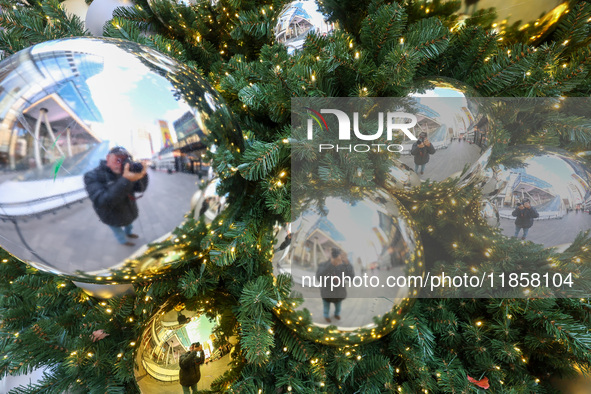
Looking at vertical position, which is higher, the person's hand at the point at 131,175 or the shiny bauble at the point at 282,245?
the person's hand at the point at 131,175

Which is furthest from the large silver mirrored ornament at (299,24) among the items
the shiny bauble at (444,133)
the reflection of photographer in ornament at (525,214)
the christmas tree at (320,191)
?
the reflection of photographer in ornament at (525,214)

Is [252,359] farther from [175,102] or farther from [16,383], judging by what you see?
[16,383]

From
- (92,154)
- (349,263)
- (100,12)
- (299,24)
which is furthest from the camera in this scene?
(100,12)

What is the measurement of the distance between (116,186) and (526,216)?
597 mm

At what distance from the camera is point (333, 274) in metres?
0.45

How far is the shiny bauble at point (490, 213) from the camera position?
0.52 m

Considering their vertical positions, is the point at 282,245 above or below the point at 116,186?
below

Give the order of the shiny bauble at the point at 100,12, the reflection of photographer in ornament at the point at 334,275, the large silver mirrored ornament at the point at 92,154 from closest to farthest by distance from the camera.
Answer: the large silver mirrored ornament at the point at 92,154 < the reflection of photographer in ornament at the point at 334,275 < the shiny bauble at the point at 100,12

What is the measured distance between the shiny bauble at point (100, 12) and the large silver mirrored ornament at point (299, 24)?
420 millimetres

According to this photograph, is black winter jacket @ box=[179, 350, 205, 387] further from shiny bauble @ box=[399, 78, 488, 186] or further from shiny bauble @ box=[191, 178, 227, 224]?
shiny bauble @ box=[399, 78, 488, 186]

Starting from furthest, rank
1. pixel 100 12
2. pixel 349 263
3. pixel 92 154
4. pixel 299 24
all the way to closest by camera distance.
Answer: pixel 100 12, pixel 299 24, pixel 349 263, pixel 92 154

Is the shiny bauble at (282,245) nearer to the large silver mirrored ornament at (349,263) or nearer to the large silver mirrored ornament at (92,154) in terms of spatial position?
the large silver mirrored ornament at (349,263)

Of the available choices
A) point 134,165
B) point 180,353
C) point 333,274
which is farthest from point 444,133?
point 180,353

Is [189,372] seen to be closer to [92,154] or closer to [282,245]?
[282,245]
